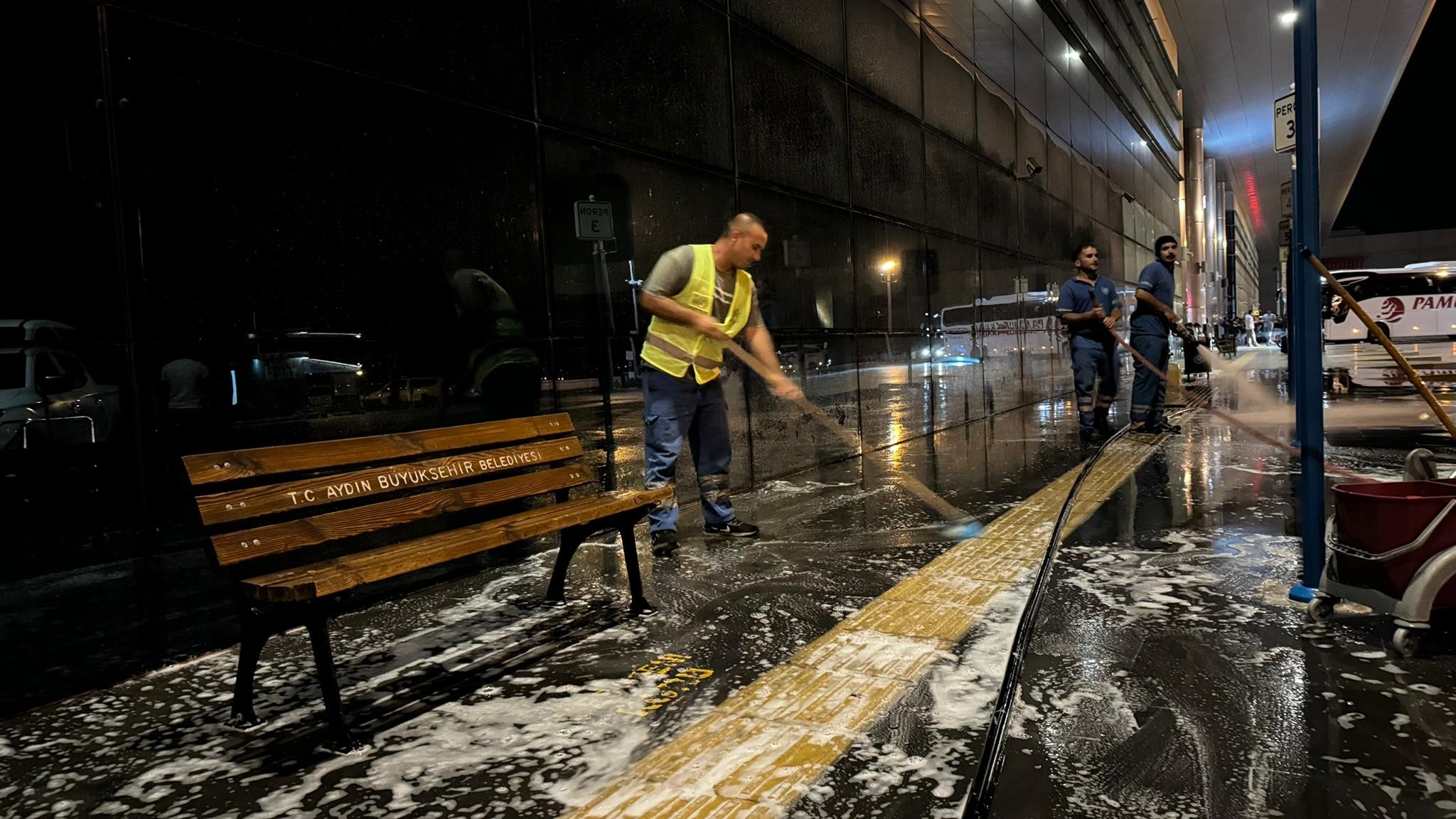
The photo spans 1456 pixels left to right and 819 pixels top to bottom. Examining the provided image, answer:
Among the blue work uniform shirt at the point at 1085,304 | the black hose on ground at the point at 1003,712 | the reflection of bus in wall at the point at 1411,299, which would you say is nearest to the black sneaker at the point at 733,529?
the black hose on ground at the point at 1003,712

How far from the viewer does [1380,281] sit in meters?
11.6

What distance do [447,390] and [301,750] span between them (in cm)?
221

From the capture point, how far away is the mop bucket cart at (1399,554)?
2.73 m

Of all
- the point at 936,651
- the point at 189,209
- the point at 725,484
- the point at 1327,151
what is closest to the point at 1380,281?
the point at 725,484

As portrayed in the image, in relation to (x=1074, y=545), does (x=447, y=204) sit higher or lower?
higher

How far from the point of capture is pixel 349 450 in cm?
293

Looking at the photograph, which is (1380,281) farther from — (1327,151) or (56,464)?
(1327,151)

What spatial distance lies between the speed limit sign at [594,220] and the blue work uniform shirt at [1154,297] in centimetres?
572

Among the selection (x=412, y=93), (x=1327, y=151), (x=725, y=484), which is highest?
(x=1327, y=151)

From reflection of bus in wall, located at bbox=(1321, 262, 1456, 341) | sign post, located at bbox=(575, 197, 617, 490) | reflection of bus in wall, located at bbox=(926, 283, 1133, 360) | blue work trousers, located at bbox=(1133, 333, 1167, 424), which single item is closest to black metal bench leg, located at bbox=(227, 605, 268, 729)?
sign post, located at bbox=(575, 197, 617, 490)

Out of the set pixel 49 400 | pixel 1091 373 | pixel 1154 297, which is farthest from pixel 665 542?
pixel 1154 297

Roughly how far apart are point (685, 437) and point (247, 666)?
2.53 metres

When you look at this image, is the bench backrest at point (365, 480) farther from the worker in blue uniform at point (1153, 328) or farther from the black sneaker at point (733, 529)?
the worker in blue uniform at point (1153, 328)

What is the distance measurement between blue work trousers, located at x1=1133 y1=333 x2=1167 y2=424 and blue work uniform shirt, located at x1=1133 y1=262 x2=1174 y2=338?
3.1 inches
